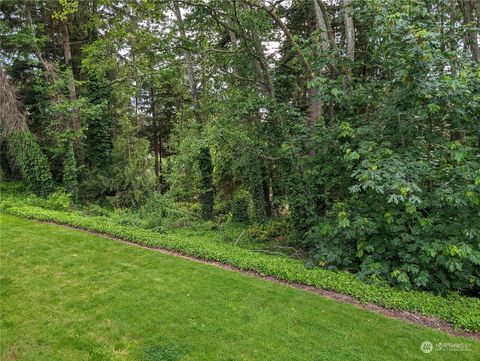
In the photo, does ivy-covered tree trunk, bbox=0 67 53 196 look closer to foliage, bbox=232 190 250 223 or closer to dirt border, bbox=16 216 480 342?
foliage, bbox=232 190 250 223

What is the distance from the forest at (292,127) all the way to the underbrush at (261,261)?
0.17 metres

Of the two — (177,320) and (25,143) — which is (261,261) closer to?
(177,320)

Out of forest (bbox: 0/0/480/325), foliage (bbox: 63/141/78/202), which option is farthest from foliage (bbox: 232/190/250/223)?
foliage (bbox: 63/141/78/202)

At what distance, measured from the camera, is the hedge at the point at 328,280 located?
4.02 meters

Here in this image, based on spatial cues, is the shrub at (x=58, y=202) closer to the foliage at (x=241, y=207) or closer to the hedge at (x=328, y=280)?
the hedge at (x=328, y=280)

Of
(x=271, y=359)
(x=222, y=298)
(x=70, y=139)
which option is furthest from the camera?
(x=70, y=139)

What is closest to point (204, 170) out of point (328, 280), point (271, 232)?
point (271, 232)

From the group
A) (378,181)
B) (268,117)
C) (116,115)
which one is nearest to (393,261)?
(378,181)

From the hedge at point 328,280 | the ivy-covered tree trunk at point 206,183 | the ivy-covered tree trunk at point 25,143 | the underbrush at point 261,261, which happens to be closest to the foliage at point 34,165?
the ivy-covered tree trunk at point 25,143

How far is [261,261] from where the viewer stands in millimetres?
5695

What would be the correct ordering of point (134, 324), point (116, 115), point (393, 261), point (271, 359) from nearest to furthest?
point (271, 359)
point (134, 324)
point (393, 261)
point (116, 115)

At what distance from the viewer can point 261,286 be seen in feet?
15.7

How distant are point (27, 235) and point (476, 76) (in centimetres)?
894

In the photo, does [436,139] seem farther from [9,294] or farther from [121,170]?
[121,170]
